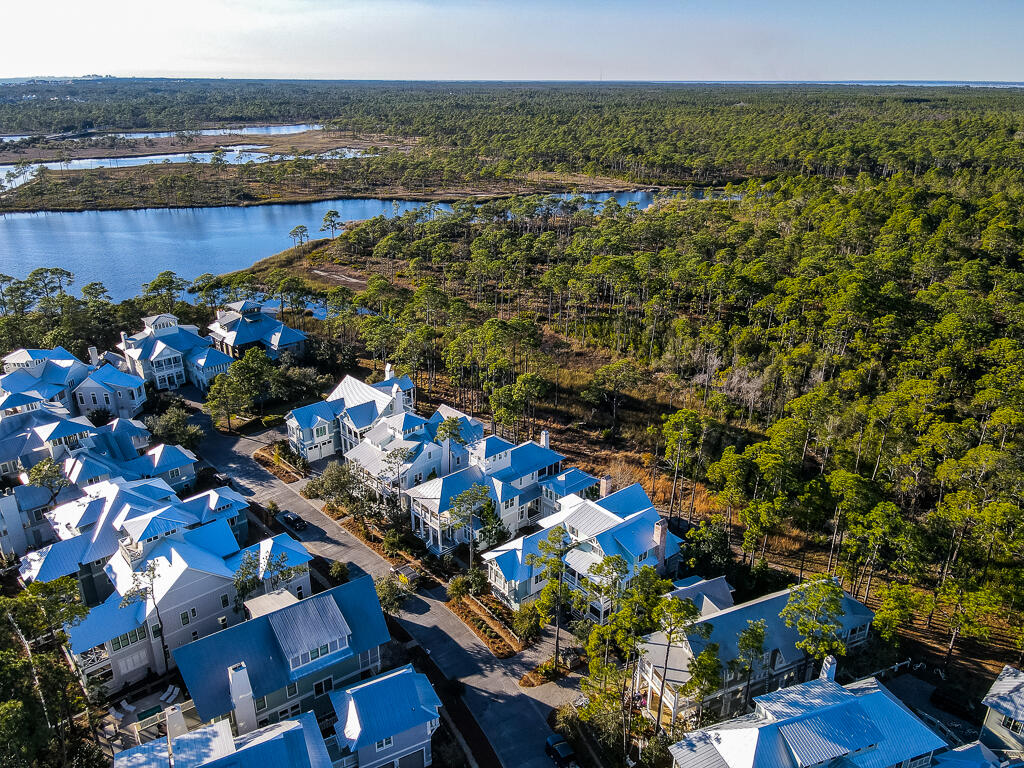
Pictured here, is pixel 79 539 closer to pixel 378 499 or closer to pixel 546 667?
pixel 378 499

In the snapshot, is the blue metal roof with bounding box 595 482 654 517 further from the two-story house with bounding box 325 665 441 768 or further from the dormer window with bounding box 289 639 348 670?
the dormer window with bounding box 289 639 348 670

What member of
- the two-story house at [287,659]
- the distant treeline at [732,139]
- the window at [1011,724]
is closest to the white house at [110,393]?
the two-story house at [287,659]

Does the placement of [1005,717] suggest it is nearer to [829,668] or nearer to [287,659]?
[829,668]

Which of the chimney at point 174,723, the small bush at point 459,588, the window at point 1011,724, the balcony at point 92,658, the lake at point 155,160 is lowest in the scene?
the small bush at point 459,588

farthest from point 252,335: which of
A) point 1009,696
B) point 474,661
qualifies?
point 1009,696

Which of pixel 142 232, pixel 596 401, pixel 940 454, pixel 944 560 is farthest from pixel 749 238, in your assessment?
pixel 142 232

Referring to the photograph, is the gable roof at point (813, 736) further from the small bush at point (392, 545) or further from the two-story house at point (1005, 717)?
the small bush at point (392, 545)
